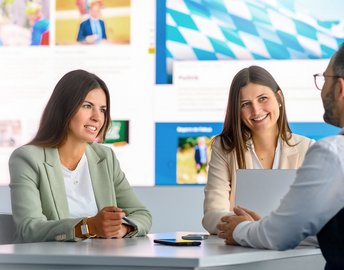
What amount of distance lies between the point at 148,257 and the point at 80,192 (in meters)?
1.40

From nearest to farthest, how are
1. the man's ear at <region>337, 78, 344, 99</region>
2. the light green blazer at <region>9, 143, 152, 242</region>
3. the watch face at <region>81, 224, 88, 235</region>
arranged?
1. the man's ear at <region>337, 78, 344, 99</region>
2. the watch face at <region>81, 224, 88, 235</region>
3. the light green blazer at <region>9, 143, 152, 242</region>

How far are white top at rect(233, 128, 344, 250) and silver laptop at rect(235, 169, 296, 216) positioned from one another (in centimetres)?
64

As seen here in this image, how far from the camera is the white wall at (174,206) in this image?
511 centimetres

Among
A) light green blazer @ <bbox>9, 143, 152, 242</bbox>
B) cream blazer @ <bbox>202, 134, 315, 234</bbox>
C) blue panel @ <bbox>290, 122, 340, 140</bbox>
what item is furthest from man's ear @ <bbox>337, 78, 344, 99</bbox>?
blue panel @ <bbox>290, 122, 340, 140</bbox>

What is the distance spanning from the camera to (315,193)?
1.93 m

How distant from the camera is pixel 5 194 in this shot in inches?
209

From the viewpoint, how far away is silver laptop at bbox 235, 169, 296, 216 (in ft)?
8.74

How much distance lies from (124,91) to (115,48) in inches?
12.3

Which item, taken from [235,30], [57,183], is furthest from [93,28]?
[57,183]

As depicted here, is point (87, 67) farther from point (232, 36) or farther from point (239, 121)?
point (239, 121)

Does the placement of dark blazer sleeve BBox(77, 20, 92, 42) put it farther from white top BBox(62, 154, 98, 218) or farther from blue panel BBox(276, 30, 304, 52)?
white top BBox(62, 154, 98, 218)

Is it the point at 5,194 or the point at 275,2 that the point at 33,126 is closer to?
the point at 5,194

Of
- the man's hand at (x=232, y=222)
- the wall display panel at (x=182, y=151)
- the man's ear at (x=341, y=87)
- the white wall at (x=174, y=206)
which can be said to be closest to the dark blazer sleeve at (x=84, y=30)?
the wall display panel at (x=182, y=151)

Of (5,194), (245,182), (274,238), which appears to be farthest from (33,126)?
(274,238)
